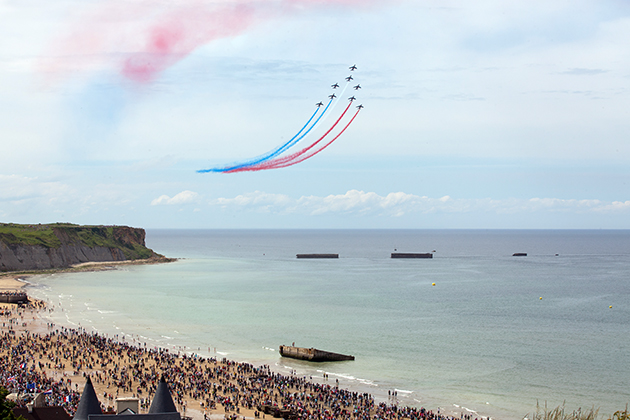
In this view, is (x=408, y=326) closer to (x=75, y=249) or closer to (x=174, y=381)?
(x=174, y=381)

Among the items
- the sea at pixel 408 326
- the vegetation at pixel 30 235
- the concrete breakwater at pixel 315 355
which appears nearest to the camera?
the sea at pixel 408 326

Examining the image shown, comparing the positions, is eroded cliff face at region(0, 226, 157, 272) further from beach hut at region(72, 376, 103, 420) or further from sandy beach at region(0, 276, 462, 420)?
beach hut at region(72, 376, 103, 420)

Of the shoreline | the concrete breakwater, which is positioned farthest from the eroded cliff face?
the concrete breakwater

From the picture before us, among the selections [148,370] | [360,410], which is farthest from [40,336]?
[360,410]

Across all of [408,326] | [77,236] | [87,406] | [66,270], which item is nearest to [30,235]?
[66,270]

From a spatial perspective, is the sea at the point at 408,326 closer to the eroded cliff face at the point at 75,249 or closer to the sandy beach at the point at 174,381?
the sandy beach at the point at 174,381

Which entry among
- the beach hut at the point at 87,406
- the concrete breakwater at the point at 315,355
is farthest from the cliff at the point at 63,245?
the beach hut at the point at 87,406
